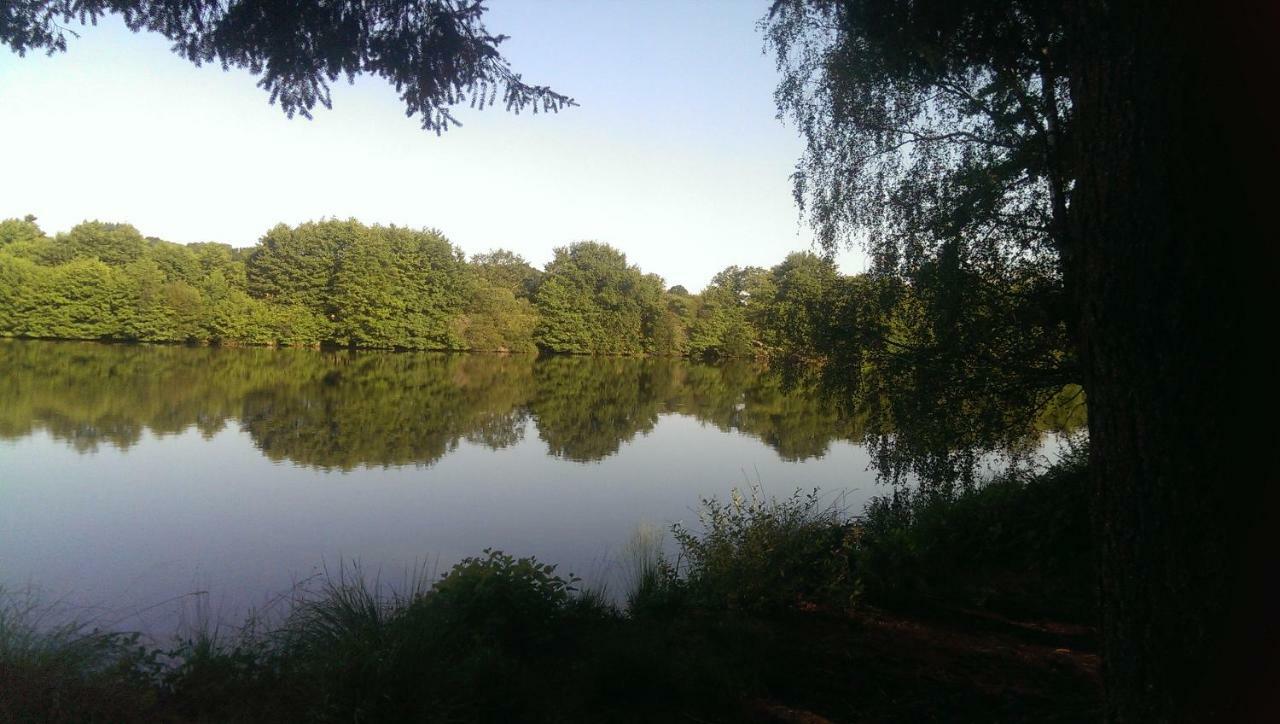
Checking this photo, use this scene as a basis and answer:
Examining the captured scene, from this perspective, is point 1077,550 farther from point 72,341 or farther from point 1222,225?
point 72,341

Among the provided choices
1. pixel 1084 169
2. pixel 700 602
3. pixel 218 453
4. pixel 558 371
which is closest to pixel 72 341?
pixel 558 371

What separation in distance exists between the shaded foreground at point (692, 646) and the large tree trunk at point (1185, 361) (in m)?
2.18

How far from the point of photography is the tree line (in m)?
38.3

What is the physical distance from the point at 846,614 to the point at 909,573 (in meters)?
1.05

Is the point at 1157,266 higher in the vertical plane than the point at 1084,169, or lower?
lower

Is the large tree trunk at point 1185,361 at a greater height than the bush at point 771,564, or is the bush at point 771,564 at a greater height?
the large tree trunk at point 1185,361

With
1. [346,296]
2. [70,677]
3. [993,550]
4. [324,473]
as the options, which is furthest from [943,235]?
[346,296]

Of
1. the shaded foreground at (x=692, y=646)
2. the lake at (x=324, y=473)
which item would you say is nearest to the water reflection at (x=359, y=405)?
the lake at (x=324, y=473)

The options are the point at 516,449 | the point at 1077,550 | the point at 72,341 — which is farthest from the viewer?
the point at 72,341

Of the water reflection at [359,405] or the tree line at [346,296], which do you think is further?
the tree line at [346,296]

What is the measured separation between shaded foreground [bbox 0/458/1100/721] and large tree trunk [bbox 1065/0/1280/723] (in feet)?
7.16

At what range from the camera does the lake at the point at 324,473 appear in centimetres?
913

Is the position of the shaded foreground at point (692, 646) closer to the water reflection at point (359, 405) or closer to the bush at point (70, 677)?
the bush at point (70, 677)

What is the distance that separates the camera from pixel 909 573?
632 cm
